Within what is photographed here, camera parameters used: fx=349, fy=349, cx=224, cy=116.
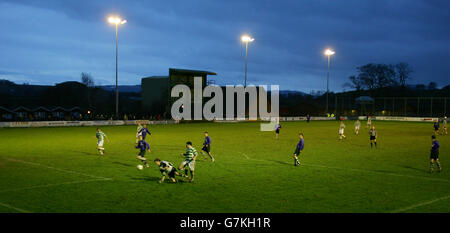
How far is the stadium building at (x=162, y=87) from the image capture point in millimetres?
62156

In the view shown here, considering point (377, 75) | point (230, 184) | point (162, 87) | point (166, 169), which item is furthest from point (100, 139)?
point (377, 75)

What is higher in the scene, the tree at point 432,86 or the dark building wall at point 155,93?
the tree at point 432,86

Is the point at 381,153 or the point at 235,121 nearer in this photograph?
the point at 381,153

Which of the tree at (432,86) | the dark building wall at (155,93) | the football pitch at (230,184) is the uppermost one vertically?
the tree at (432,86)

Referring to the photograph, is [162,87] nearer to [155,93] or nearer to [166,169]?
[155,93]

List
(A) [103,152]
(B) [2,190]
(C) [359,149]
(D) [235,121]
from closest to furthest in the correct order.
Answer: (B) [2,190]
(A) [103,152]
(C) [359,149]
(D) [235,121]

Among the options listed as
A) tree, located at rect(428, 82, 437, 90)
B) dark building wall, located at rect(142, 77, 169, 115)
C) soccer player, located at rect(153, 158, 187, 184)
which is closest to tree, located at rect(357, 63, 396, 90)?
tree, located at rect(428, 82, 437, 90)

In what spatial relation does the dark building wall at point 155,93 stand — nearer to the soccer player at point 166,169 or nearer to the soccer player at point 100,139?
the soccer player at point 100,139

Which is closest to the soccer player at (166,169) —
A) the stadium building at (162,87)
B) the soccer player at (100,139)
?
the soccer player at (100,139)

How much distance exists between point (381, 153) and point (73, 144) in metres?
22.5

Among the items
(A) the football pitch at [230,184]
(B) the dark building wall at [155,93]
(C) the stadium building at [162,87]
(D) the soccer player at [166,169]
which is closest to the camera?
(A) the football pitch at [230,184]

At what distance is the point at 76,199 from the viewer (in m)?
11.5
